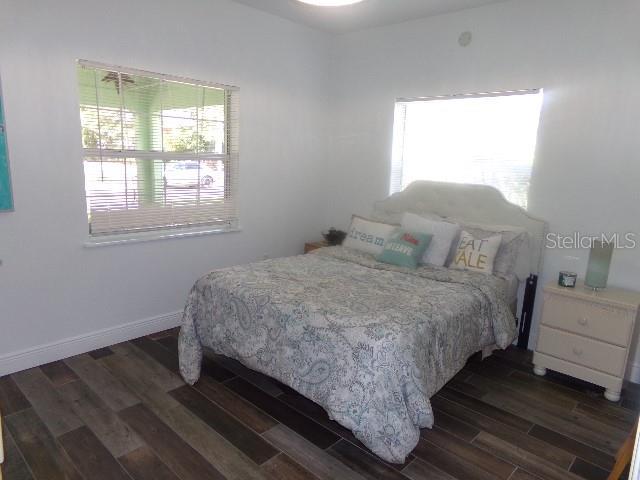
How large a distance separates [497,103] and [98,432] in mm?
3426

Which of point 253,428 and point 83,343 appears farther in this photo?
point 83,343

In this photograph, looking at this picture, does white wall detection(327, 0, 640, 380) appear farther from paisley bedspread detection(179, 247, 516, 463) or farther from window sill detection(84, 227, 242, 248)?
window sill detection(84, 227, 242, 248)

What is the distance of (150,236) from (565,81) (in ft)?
10.5

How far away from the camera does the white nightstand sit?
8.44 ft

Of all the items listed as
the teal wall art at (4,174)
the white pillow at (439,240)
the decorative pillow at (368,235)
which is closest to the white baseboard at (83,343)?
the teal wall art at (4,174)

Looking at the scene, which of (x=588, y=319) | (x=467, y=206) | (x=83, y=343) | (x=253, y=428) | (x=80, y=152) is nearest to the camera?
(x=253, y=428)

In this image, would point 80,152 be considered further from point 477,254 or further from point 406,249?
point 477,254

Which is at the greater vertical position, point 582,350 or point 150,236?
point 150,236

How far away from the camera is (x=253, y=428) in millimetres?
2266

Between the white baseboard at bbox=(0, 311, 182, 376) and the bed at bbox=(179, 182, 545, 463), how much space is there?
0.77 metres

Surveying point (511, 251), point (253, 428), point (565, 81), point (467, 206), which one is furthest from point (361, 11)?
point (253, 428)

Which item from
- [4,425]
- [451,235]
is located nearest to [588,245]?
[451,235]

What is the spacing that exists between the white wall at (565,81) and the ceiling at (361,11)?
121 mm

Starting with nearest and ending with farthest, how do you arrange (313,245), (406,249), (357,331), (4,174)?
(357,331) < (4,174) < (406,249) < (313,245)
